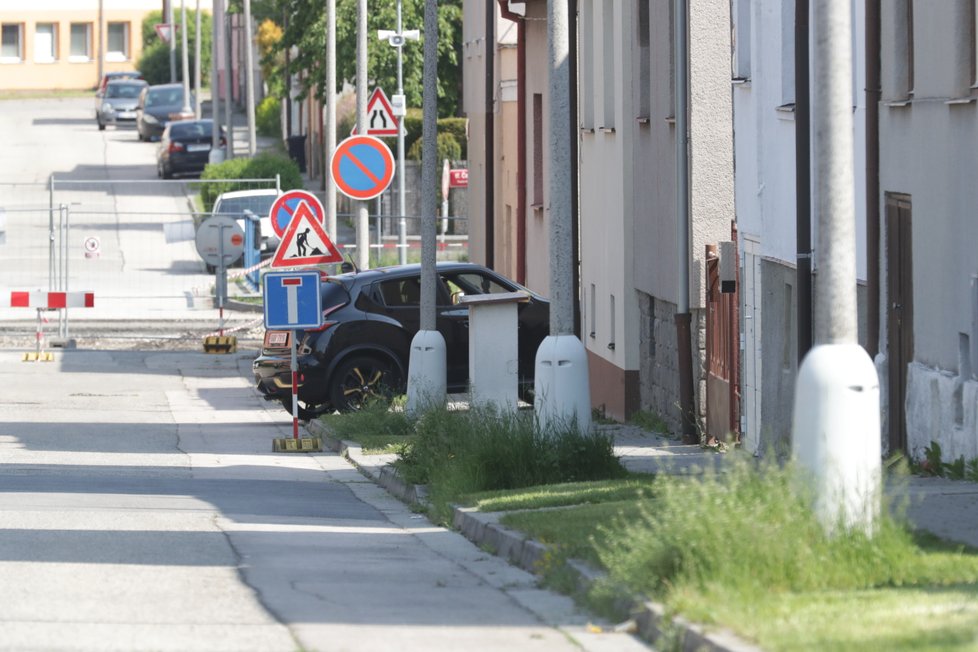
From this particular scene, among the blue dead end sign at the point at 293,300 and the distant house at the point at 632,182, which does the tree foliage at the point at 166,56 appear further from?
the blue dead end sign at the point at 293,300

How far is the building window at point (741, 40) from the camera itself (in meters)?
18.7

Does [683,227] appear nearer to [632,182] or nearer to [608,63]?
[632,182]

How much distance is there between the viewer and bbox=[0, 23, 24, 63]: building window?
309 ft

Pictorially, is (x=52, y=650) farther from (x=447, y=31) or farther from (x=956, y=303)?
(x=447, y=31)

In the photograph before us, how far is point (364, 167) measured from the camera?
2377cm

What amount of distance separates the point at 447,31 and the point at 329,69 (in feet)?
73.4

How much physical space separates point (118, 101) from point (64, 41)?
18886mm

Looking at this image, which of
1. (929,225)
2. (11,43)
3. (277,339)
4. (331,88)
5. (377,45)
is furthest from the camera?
(11,43)

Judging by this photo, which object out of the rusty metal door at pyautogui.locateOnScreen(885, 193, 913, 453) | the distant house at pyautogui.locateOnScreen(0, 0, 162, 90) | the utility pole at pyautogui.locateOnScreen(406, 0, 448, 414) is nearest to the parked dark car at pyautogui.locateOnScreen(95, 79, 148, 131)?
the distant house at pyautogui.locateOnScreen(0, 0, 162, 90)

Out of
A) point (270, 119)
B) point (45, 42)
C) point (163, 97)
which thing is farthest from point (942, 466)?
point (45, 42)

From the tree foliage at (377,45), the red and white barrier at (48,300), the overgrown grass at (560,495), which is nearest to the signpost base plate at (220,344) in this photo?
the red and white barrier at (48,300)

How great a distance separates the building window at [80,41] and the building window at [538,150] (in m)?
69.6

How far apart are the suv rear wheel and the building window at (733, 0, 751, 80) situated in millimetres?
5356

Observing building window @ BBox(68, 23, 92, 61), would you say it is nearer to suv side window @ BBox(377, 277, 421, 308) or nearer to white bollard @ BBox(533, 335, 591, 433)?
suv side window @ BBox(377, 277, 421, 308)
